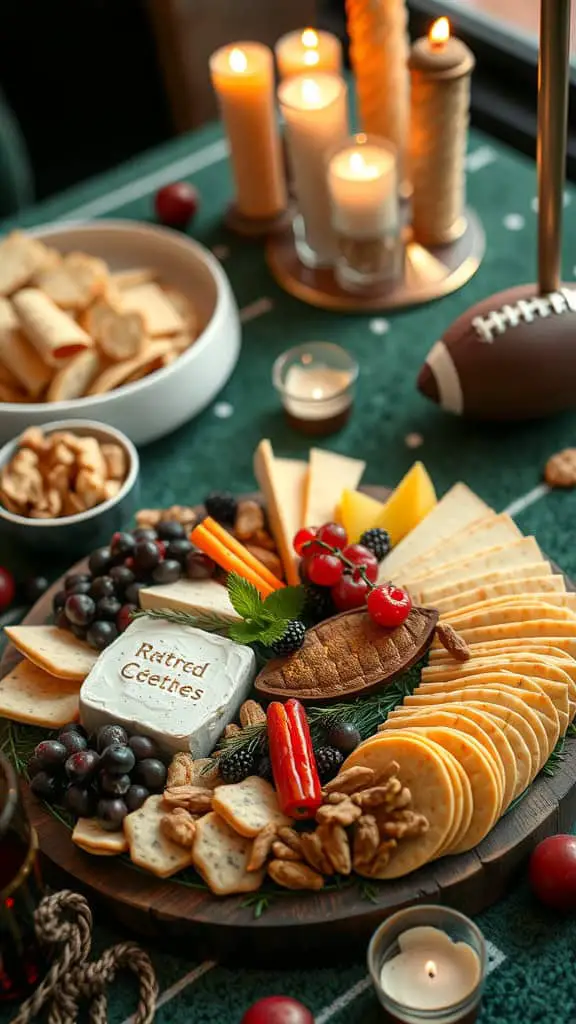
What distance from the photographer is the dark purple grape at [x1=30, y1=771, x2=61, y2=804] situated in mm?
1507

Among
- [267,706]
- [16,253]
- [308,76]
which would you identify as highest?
[308,76]

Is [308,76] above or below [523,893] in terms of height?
above

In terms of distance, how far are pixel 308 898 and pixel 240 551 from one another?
55 cm

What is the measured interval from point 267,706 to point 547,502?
628 mm

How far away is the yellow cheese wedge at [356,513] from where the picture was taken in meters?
1.82

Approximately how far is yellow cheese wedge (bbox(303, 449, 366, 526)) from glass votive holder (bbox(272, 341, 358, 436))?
0.42 ft

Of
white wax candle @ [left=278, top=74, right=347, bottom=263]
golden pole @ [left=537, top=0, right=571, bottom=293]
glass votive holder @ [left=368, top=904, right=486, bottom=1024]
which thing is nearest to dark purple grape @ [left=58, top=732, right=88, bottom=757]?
glass votive holder @ [left=368, top=904, right=486, bottom=1024]

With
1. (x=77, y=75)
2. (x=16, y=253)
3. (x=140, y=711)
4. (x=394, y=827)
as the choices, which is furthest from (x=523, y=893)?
(x=77, y=75)

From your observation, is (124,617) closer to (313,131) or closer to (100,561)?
(100,561)

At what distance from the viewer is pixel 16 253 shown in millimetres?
2227

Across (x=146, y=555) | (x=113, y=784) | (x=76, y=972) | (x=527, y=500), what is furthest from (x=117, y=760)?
(x=527, y=500)

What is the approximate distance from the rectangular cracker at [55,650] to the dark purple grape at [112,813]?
23 centimetres

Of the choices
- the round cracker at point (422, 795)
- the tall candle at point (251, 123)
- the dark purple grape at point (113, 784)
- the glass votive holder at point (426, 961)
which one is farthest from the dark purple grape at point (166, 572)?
the tall candle at point (251, 123)

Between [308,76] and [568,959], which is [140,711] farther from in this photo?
[308,76]
